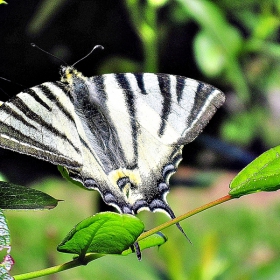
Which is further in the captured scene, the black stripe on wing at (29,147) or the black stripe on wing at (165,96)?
the black stripe on wing at (165,96)

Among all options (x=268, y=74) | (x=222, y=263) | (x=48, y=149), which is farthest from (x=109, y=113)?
(x=268, y=74)

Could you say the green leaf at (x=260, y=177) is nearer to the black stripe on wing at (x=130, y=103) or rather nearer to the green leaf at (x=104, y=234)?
the green leaf at (x=104, y=234)

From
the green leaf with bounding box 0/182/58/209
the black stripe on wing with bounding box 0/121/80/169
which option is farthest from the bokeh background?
the green leaf with bounding box 0/182/58/209

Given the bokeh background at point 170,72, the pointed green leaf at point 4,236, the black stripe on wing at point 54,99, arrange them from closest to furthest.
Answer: the pointed green leaf at point 4,236 < the black stripe on wing at point 54,99 < the bokeh background at point 170,72

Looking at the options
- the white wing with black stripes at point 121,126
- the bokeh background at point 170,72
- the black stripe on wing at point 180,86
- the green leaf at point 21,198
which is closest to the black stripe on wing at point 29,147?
the white wing with black stripes at point 121,126

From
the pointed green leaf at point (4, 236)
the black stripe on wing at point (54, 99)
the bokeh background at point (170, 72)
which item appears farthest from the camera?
the bokeh background at point (170, 72)

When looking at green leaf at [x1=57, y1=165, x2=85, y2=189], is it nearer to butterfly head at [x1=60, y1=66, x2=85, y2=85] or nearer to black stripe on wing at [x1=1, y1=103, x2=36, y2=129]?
black stripe on wing at [x1=1, y1=103, x2=36, y2=129]
